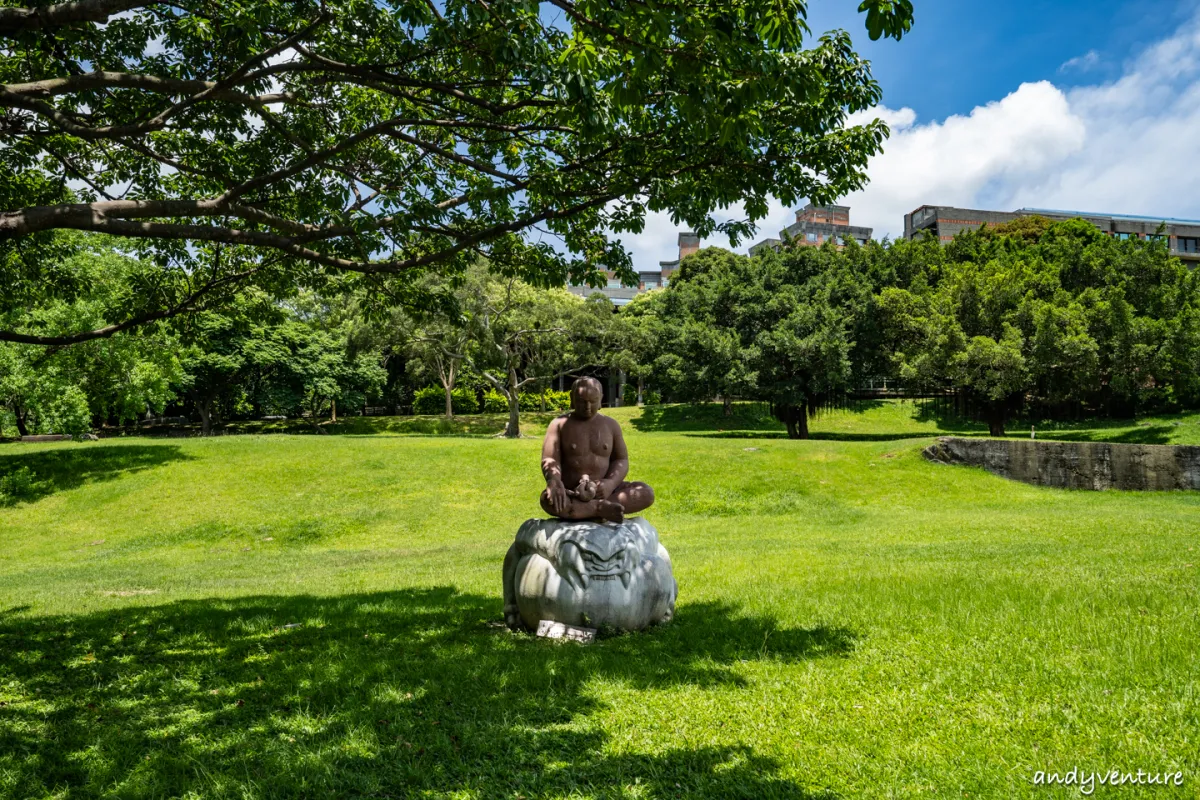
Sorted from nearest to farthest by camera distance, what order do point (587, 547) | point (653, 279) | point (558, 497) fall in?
point (587, 547)
point (558, 497)
point (653, 279)

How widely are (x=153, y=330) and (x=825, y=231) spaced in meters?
83.3

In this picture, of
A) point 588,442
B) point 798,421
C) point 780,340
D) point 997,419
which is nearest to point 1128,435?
point 997,419

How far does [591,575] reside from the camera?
709 cm

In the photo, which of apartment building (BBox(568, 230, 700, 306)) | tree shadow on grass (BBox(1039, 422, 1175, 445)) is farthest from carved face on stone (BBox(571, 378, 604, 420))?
apartment building (BBox(568, 230, 700, 306))

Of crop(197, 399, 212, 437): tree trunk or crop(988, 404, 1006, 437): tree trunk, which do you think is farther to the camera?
crop(197, 399, 212, 437): tree trunk

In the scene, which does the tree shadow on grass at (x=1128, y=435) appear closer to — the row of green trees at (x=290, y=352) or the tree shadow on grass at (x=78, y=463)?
the row of green trees at (x=290, y=352)

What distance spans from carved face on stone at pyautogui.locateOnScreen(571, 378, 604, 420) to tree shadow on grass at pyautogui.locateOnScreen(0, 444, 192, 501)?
2007 cm

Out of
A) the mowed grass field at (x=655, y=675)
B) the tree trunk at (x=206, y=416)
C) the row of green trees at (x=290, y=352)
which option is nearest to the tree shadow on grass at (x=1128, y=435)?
the mowed grass field at (x=655, y=675)

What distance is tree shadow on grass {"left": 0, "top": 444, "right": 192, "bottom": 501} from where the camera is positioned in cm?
2109

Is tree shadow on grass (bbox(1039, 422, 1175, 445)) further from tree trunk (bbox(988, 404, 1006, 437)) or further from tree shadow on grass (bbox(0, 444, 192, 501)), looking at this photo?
tree shadow on grass (bbox(0, 444, 192, 501))

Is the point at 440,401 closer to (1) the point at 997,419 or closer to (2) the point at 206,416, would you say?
(2) the point at 206,416

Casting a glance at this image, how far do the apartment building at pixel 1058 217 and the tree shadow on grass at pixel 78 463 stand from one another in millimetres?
65197

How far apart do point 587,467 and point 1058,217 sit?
8073 centimetres

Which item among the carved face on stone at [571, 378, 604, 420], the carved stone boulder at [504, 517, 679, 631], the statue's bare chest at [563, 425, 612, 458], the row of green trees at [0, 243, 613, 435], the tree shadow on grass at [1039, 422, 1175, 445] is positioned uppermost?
the row of green trees at [0, 243, 613, 435]
